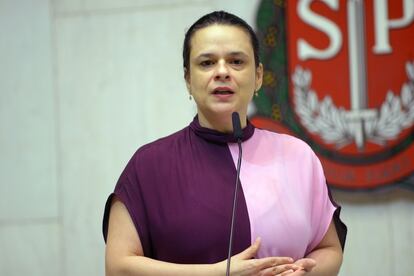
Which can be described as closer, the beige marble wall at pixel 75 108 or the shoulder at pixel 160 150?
the shoulder at pixel 160 150

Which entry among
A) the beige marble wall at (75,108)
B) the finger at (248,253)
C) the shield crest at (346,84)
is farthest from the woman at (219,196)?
Answer: the beige marble wall at (75,108)

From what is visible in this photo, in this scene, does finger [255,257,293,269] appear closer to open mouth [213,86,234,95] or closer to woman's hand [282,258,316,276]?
woman's hand [282,258,316,276]

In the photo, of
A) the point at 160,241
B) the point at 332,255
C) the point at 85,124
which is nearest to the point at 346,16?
the point at 85,124

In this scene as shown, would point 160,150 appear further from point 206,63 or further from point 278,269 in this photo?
point 278,269

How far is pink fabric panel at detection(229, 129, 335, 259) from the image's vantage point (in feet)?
4.50

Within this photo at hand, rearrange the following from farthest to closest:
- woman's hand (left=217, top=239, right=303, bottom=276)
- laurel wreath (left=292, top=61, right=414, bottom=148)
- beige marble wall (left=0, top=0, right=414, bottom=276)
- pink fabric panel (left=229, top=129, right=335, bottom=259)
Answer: beige marble wall (left=0, top=0, right=414, bottom=276)
laurel wreath (left=292, top=61, right=414, bottom=148)
pink fabric panel (left=229, top=129, right=335, bottom=259)
woman's hand (left=217, top=239, right=303, bottom=276)

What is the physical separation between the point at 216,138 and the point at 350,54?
1248 millimetres

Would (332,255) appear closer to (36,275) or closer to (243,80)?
(243,80)

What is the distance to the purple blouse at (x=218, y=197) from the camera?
1.35 metres

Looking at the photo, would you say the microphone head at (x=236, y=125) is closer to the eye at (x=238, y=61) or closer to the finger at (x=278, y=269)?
the eye at (x=238, y=61)

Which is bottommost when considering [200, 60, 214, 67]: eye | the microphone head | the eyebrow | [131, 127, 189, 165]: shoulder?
[131, 127, 189, 165]: shoulder

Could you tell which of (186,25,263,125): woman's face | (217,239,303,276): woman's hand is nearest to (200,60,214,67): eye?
(186,25,263,125): woman's face

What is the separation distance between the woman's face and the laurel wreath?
1.17 m

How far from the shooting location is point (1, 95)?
9.60 feet
